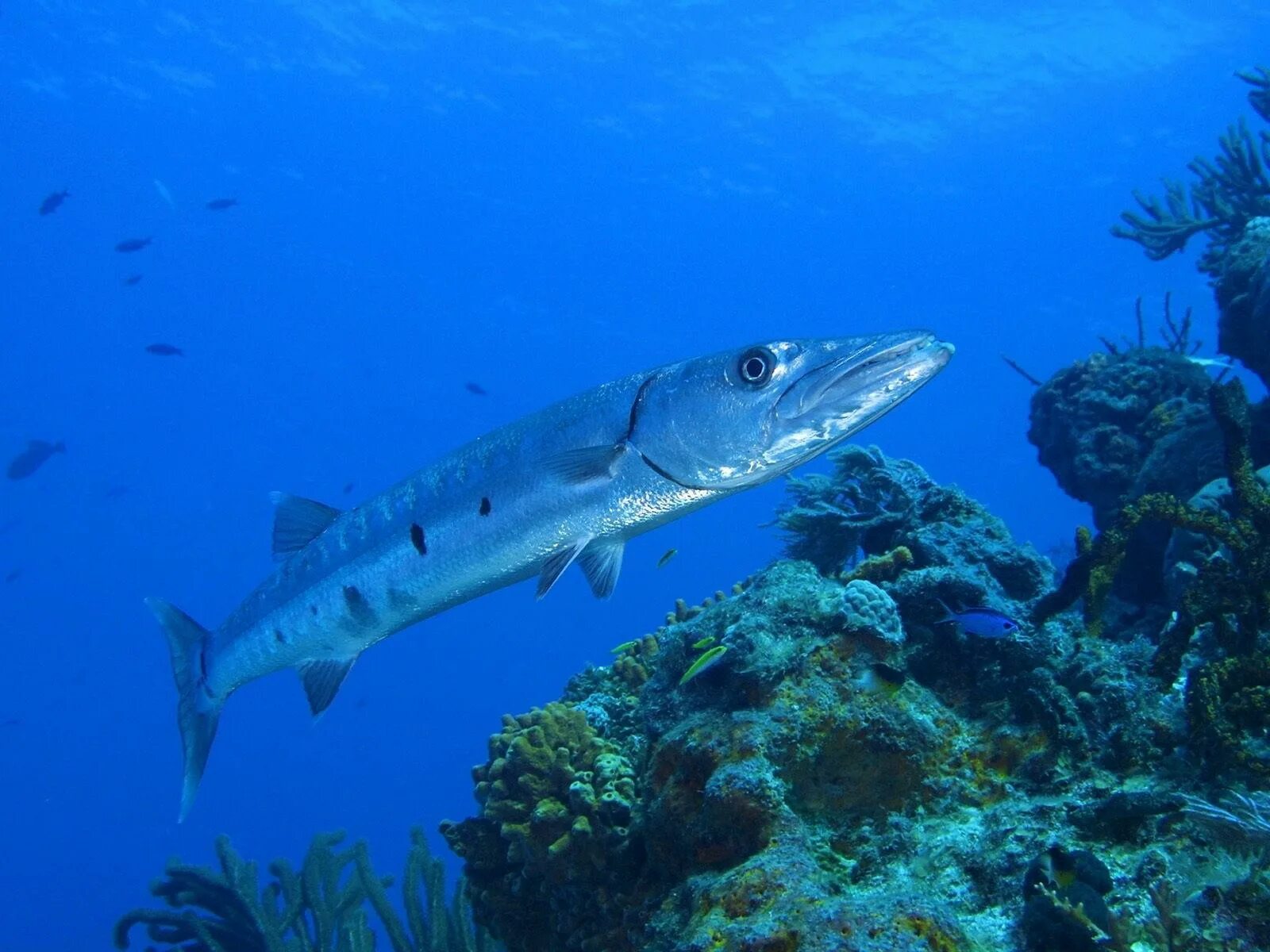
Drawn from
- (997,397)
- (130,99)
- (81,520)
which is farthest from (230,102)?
(997,397)

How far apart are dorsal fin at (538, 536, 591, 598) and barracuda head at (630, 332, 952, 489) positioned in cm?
63

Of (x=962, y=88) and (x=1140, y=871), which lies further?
(x=962, y=88)

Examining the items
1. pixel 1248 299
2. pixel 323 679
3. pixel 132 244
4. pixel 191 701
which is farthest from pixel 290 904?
pixel 132 244

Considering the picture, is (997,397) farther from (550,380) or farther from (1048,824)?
(1048,824)

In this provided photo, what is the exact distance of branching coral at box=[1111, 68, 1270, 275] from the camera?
32.5 ft

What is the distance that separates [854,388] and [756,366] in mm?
503

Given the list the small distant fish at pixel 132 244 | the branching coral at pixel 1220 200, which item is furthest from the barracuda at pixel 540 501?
the small distant fish at pixel 132 244

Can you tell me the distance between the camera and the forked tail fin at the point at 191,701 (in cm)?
545

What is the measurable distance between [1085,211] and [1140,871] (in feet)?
266

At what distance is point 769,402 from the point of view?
3555mm

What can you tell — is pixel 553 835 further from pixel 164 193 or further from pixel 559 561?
pixel 164 193

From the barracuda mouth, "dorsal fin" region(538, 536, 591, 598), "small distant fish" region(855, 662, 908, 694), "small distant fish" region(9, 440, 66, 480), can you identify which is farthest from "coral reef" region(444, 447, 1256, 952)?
"small distant fish" region(9, 440, 66, 480)

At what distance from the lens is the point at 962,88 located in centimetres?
5184

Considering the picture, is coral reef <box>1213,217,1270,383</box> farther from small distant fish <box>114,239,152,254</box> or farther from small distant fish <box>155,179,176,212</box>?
small distant fish <box>155,179,176,212</box>
